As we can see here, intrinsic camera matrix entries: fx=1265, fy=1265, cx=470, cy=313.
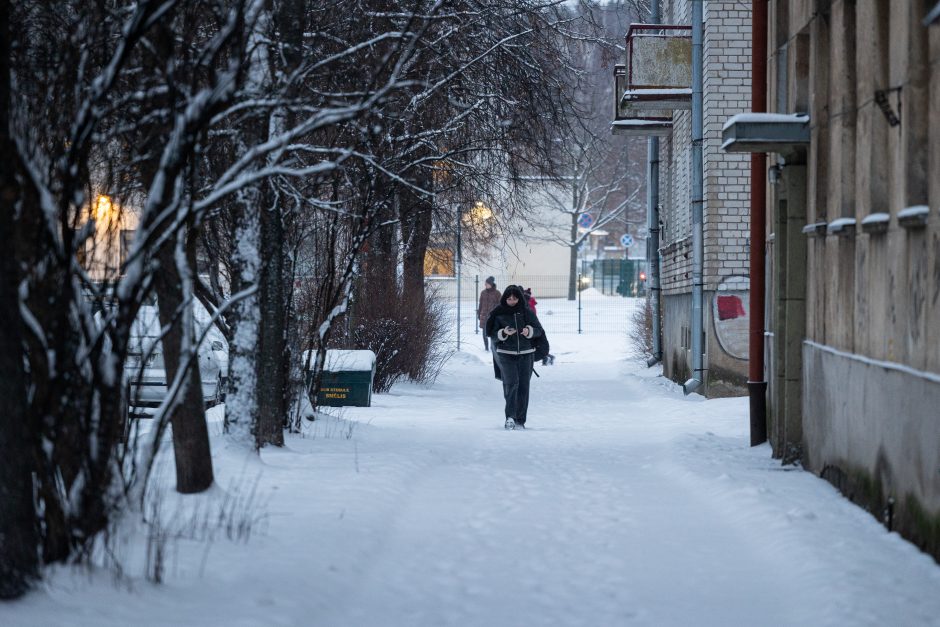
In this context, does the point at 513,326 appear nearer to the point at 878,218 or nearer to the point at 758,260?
the point at 758,260

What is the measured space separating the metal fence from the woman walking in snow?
2162 centimetres

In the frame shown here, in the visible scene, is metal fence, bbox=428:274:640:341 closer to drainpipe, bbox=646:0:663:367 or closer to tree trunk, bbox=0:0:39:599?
drainpipe, bbox=646:0:663:367

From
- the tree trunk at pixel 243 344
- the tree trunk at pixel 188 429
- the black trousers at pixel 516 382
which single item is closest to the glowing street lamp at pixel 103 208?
the tree trunk at pixel 188 429

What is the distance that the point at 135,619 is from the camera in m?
4.89

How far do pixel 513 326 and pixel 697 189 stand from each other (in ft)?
14.2

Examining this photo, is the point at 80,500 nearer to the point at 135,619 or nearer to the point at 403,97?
the point at 135,619

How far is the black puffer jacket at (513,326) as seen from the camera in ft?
50.5

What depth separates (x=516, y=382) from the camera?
49.5 ft

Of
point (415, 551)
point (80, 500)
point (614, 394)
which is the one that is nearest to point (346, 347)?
point (614, 394)

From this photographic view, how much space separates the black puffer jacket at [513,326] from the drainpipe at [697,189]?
11.8 ft

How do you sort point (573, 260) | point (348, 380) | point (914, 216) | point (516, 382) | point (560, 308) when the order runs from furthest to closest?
point (573, 260)
point (560, 308)
point (348, 380)
point (516, 382)
point (914, 216)

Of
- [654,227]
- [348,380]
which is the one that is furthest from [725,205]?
[654,227]

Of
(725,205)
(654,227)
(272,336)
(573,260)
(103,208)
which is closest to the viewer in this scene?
(103,208)

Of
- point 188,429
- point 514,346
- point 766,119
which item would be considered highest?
point 766,119
